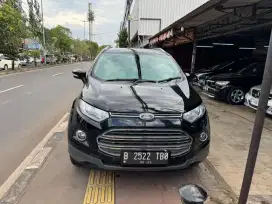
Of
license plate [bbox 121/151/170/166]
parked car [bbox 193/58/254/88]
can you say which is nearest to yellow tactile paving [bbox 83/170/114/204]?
license plate [bbox 121/151/170/166]

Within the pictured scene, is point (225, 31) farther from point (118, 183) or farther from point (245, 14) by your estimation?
point (118, 183)

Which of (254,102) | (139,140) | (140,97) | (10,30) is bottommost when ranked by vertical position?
(254,102)

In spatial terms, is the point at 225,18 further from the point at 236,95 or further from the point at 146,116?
the point at 146,116

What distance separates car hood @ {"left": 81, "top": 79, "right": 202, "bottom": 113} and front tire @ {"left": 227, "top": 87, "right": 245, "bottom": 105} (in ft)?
20.9

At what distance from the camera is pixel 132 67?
4488mm

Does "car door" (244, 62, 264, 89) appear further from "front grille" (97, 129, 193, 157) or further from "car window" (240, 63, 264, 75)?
"front grille" (97, 129, 193, 157)

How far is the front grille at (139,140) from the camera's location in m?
3.06

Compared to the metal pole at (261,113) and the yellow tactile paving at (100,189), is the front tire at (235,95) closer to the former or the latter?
the yellow tactile paving at (100,189)

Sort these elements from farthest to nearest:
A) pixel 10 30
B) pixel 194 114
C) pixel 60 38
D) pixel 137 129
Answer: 1. pixel 60 38
2. pixel 10 30
3. pixel 194 114
4. pixel 137 129

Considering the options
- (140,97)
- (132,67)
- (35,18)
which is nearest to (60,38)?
(35,18)

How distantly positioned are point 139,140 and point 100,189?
859 millimetres

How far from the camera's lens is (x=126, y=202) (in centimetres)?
314

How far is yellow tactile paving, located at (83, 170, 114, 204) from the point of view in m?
3.17

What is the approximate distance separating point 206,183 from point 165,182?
0.53 metres
